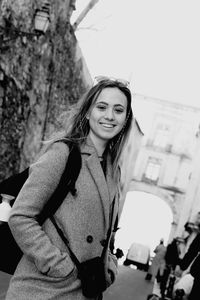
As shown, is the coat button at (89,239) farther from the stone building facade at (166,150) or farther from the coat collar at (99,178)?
the stone building facade at (166,150)

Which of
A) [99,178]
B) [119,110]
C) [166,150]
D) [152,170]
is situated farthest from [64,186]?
[166,150]

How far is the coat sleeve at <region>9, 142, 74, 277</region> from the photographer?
4.63 ft

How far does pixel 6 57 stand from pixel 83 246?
5834 millimetres

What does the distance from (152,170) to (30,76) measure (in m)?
21.6

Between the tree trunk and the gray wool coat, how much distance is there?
5.49m

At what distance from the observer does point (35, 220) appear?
1.46m

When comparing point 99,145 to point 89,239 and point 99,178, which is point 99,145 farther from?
point 89,239

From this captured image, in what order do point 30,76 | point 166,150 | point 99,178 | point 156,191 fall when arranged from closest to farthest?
point 99,178
point 30,76
point 156,191
point 166,150

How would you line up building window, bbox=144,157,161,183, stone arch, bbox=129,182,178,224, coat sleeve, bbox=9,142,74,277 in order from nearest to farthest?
1. coat sleeve, bbox=9,142,74,277
2. stone arch, bbox=129,182,178,224
3. building window, bbox=144,157,161,183

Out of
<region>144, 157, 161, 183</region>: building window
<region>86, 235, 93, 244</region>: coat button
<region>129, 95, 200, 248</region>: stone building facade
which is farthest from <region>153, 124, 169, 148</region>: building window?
<region>86, 235, 93, 244</region>: coat button

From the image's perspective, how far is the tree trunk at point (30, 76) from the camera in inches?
269

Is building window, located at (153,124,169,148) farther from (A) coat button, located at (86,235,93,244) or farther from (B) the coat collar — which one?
(A) coat button, located at (86,235,93,244)

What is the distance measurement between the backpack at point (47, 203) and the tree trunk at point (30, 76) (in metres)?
5.27

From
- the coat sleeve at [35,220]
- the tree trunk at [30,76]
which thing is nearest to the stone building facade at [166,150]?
the tree trunk at [30,76]
